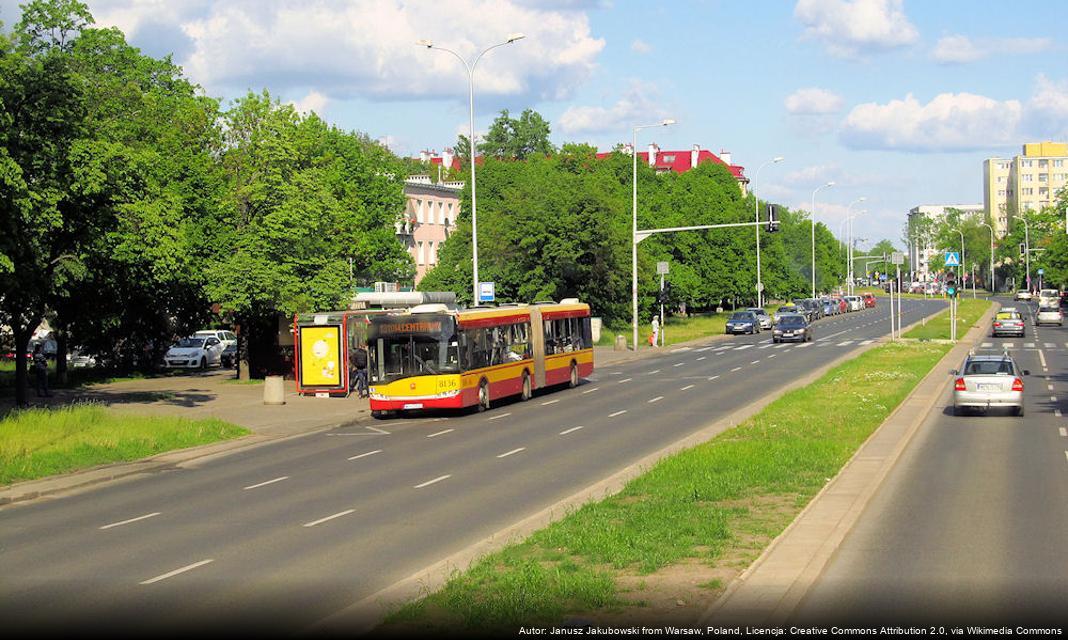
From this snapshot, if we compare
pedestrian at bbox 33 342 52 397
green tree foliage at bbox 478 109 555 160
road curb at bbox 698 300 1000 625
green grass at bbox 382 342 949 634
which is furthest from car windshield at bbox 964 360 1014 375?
green tree foliage at bbox 478 109 555 160

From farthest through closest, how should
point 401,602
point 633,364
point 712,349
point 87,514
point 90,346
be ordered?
point 712,349, point 633,364, point 90,346, point 87,514, point 401,602

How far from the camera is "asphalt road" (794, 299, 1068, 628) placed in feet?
34.0

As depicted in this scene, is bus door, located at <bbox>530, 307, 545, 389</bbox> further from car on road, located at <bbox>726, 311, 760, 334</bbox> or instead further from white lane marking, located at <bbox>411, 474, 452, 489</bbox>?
car on road, located at <bbox>726, 311, 760, 334</bbox>

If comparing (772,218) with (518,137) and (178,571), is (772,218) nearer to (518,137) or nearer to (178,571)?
(178,571)

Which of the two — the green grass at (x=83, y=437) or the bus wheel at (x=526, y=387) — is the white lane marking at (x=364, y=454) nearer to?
the green grass at (x=83, y=437)

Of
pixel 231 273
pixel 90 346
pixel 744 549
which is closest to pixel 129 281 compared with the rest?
pixel 231 273

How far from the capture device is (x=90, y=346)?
167 feet

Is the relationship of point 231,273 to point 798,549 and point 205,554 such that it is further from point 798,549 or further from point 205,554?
point 798,549

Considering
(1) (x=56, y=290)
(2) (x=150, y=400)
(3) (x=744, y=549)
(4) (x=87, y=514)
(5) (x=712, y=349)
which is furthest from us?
(5) (x=712, y=349)

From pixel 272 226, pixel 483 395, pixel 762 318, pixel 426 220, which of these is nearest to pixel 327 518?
pixel 483 395

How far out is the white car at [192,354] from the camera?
5844 cm

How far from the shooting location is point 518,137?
138 meters

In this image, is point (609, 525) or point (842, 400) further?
point (842, 400)

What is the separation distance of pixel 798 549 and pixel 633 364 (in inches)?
1709
